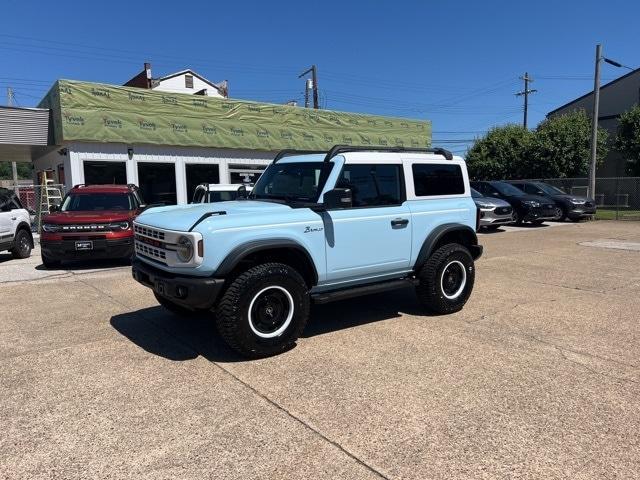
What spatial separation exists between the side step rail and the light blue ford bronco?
0.01m

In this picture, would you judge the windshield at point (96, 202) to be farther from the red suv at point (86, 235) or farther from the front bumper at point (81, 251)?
the front bumper at point (81, 251)

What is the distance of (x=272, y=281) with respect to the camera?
4715mm

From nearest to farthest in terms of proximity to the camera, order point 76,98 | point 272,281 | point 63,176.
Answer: point 272,281, point 76,98, point 63,176

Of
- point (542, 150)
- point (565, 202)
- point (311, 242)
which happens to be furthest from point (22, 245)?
point (542, 150)

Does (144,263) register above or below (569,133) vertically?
below

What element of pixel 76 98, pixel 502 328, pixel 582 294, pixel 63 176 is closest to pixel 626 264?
pixel 582 294

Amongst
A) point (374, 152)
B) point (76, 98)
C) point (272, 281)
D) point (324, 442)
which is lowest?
point (324, 442)

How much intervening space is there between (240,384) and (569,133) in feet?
106

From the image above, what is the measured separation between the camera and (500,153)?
3416cm

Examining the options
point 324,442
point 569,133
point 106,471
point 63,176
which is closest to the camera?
point 106,471

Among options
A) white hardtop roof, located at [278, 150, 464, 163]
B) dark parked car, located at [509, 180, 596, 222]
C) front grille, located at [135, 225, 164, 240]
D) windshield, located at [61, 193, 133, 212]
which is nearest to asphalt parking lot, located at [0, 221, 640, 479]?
front grille, located at [135, 225, 164, 240]

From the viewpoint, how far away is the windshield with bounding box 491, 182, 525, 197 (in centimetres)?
1956

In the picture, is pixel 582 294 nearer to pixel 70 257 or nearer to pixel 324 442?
pixel 324 442

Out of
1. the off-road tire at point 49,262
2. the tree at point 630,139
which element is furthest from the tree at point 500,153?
the off-road tire at point 49,262
